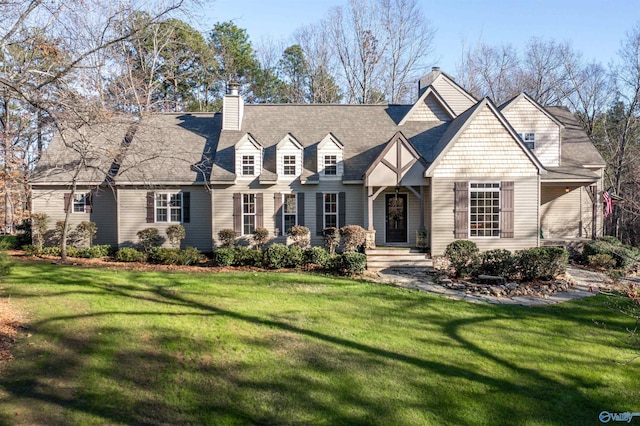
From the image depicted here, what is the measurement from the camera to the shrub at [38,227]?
17.0 m

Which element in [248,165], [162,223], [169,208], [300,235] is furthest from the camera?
[169,208]

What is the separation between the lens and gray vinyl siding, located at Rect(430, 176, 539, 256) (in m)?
14.6

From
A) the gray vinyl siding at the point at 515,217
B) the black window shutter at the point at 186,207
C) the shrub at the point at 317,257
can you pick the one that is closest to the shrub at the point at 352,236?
the shrub at the point at 317,257

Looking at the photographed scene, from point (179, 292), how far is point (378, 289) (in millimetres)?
5035

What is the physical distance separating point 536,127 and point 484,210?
21.1ft

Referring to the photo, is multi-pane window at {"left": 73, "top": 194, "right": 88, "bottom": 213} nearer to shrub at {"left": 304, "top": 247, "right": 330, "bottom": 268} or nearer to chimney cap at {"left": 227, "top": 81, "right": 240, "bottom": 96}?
chimney cap at {"left": 227, "top": 81, "right": 240, "bottom": 96}

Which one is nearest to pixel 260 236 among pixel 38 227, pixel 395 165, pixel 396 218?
pixel 396 218

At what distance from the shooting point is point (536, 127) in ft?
60.4

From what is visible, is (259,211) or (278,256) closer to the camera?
(278,256)

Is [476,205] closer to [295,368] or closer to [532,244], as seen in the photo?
[532,244]

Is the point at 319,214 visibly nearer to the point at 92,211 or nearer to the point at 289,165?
the point at 289,165

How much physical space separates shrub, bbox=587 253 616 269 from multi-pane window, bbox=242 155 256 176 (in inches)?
507

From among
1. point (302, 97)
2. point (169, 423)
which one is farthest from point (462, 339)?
point (302, 97)

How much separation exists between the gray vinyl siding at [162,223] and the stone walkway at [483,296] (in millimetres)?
8057
